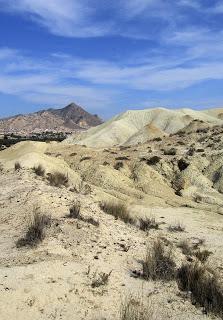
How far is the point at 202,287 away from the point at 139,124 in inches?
3941

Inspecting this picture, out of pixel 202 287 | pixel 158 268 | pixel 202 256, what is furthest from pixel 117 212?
pixel 202 287

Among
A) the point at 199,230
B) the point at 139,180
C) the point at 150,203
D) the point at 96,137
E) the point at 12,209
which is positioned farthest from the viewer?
the point at 96,137

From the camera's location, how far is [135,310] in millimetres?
8484

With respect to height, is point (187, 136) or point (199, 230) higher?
point (187, 136)

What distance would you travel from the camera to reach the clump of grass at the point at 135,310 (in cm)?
809

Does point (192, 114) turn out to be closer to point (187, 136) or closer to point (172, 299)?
point (187, 136)

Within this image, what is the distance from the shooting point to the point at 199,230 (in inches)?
778

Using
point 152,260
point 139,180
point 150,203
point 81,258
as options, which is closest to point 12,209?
point 81,258

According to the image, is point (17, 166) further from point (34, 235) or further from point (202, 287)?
point (202, 287)

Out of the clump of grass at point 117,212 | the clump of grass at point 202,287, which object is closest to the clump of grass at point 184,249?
the clump of grass at point 117,212

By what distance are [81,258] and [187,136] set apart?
33.2 m

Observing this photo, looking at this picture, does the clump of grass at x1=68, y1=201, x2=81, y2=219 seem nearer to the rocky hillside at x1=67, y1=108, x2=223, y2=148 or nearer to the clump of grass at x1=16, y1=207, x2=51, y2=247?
the clump of grass at x1=16, y1=207, x2=51, y2=247

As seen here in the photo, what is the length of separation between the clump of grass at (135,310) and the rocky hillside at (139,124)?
66692 mm

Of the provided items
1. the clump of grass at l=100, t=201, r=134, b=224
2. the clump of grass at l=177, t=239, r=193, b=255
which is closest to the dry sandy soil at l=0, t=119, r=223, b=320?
the clump of grass at l=177, t=239, r=193, b=255
